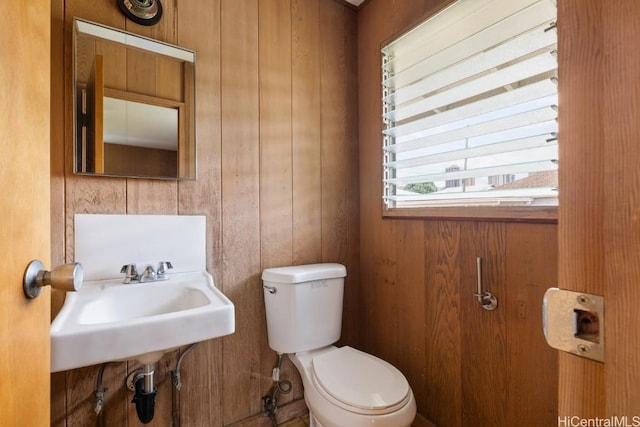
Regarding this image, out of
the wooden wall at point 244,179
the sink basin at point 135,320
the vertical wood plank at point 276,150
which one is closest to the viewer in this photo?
the sink basin at point 135,320

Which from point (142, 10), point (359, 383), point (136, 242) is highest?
point (142, 10)

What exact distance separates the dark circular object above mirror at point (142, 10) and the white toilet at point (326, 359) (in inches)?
47.2

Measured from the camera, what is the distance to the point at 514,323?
110cm

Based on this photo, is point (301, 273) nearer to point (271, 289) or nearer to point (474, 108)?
point (271, 289)

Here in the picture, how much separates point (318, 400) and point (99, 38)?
1626 mm

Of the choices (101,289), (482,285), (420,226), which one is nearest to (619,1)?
(482,285)

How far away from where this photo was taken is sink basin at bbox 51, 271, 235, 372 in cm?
75

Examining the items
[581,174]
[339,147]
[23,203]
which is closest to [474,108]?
[339,147]

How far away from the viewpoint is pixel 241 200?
145cm

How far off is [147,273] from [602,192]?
4.45 feet

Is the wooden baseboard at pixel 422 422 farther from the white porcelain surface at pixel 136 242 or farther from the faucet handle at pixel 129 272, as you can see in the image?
the faucet handle at pixel 129 272

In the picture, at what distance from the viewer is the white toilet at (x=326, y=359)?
1027 millimetres

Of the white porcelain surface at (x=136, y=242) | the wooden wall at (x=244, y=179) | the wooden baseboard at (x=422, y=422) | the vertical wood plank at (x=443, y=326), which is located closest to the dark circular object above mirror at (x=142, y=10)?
the wooden wall at (x=244, y=179)

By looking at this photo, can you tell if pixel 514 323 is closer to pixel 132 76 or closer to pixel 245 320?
pixel 245 320
